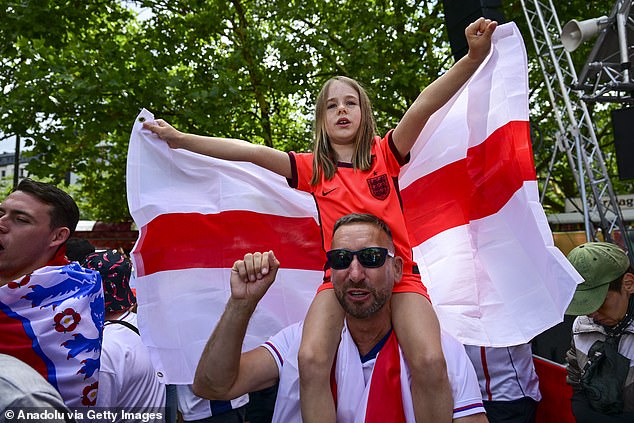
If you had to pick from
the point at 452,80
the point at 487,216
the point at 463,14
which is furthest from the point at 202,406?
the point at 463,14

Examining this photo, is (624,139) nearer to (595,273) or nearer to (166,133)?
(595,273)

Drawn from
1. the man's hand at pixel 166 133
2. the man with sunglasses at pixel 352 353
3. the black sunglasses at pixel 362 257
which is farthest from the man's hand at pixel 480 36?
the man's hand at pixel 166 133

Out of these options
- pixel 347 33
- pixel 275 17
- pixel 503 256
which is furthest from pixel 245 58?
pixel 503 256

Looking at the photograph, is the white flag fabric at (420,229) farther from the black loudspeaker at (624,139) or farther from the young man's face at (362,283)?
the black loudspeaker at (624,139)

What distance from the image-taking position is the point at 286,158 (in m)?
2.97

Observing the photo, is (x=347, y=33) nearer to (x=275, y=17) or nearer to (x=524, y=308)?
(x=275, y=17)

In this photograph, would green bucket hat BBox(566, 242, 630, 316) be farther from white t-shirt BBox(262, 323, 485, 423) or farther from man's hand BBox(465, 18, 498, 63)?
man's hand BBox(465, 18, 498, 63)

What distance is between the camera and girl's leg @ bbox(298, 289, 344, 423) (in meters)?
2.20

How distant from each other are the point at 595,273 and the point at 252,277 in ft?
5.41

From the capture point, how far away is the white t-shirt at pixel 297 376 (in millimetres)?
2219

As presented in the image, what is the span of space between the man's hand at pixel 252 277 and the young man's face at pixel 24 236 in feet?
2.64

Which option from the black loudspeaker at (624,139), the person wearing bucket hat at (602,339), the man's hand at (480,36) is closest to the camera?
the person wearing bucket hat at (602,339)

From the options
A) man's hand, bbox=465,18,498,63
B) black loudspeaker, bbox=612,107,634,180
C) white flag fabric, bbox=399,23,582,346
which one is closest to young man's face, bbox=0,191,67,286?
white flag fabric, bbox=399,23,582,346

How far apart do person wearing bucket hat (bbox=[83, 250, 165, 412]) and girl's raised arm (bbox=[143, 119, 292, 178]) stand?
89 centimetres
